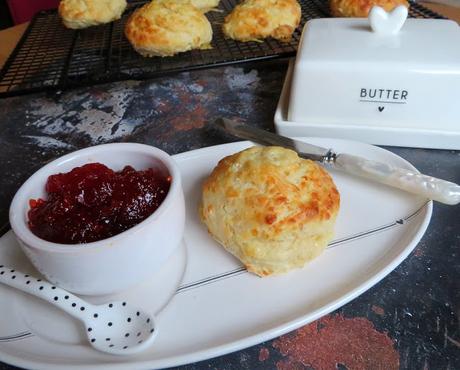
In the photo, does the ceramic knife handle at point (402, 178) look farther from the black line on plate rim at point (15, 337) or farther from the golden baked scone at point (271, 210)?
the black line on plate rim at point (15, 337)

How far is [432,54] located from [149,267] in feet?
3.26

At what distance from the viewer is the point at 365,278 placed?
2.81 feet

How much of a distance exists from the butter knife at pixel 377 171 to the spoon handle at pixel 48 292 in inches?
26.5

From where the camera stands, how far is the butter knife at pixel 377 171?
0.99 metres

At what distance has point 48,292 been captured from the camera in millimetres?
827

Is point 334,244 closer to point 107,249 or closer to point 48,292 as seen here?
point 107,249

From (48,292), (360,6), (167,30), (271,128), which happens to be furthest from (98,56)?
(48,292)

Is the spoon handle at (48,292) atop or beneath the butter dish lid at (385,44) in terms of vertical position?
beneath

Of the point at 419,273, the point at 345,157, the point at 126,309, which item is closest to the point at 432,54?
the point at 345,157

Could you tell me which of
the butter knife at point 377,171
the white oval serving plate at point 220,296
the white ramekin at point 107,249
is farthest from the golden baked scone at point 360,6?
the white ramekin at point 107,249

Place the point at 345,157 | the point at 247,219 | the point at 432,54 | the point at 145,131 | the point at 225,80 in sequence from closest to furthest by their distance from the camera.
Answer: the point at 247,219 → the point at 345,157 → the point at 432,54 → the point at 145,131 → the point at 225,80

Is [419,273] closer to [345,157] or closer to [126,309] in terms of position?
[345,157]

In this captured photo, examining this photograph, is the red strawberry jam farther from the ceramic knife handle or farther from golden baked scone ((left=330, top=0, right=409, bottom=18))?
golden baked scone ((left=330, top=0, right=409, bottom=18))

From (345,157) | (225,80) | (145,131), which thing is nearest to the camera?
(345,157)
